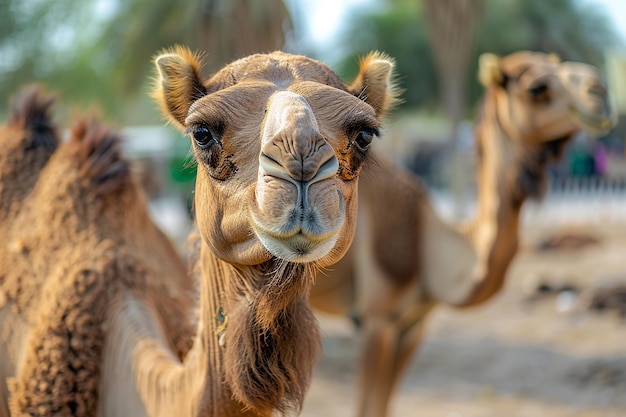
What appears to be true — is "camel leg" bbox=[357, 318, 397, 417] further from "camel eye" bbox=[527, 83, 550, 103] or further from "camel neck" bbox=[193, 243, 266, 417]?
"camel neck" bbox=[193, 243, 266, 417]

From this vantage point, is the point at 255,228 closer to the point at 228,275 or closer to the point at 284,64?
the point at 228,275

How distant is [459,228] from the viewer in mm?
5914

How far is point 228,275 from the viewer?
2.23 meters

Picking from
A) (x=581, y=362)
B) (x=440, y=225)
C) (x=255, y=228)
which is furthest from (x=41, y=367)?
(x=581, y=362)

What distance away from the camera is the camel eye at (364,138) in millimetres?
2141

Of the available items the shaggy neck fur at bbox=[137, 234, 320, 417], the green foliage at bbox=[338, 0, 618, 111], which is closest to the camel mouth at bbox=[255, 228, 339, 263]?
the shaggy neck fur at bbox=[137, 234, 320, 417]

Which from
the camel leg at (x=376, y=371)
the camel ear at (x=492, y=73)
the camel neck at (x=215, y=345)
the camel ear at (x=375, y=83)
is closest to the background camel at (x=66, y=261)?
the camel neck at (x=215, y=345)

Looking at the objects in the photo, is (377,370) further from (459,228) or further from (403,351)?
(459,228)

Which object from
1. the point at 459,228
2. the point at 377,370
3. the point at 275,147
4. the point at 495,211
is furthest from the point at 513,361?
the point at 275,147

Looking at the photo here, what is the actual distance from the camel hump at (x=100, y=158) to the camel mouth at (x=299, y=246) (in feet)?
5.35

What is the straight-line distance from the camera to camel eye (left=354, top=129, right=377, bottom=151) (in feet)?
7.03

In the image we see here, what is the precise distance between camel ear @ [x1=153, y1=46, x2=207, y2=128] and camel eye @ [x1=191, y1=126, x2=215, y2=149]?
243 mm

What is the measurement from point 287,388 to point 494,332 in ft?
22.0

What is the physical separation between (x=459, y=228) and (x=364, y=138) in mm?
3906
